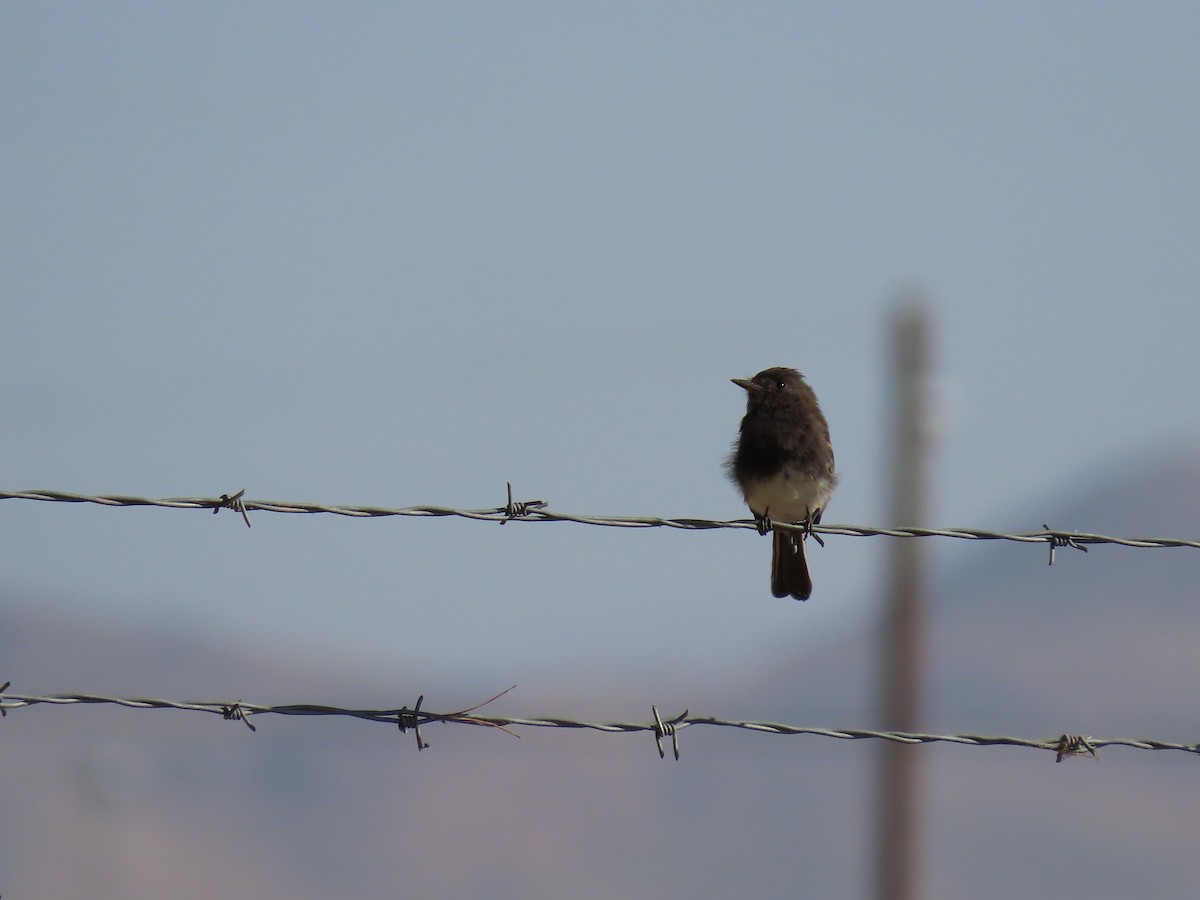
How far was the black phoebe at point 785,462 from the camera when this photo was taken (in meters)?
10.1

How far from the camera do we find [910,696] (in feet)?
45.6

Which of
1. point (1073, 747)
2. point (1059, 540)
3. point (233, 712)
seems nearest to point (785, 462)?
point (1059, 540)

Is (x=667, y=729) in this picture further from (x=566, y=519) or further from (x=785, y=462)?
(x=785, y=462)

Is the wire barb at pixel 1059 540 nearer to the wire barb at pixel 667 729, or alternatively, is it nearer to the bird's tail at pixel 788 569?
the wire barb at pixel 667 729

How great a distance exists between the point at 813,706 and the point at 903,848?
53.1m

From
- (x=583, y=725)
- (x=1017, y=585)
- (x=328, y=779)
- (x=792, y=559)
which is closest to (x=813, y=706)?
(x=1017, y=585)

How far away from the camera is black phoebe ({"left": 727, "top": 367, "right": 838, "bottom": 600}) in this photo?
10.1 m

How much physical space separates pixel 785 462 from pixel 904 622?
4739 mm

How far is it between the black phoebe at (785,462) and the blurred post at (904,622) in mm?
3089

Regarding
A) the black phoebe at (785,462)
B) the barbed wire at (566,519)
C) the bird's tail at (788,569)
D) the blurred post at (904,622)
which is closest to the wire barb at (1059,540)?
the barbed wire at (566,519)

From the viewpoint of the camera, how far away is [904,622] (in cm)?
1437

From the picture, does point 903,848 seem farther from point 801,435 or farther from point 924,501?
point 801,435

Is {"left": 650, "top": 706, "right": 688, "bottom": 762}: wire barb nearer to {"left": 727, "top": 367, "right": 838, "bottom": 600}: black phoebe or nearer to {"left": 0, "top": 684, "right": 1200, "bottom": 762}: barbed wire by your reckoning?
{"left": 0, "top": 684, "right": 1200, "bottom": 762}: barbed wire

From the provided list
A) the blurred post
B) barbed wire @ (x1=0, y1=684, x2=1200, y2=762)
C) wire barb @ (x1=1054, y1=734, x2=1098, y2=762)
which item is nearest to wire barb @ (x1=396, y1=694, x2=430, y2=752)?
barbed wire @ (x1=0, y1=684, x2=1200, y2=762)
